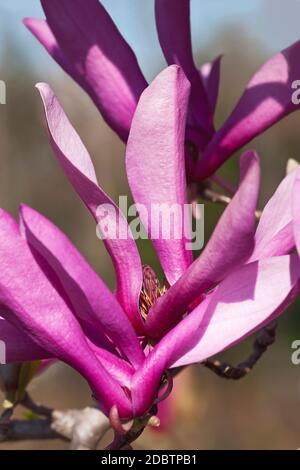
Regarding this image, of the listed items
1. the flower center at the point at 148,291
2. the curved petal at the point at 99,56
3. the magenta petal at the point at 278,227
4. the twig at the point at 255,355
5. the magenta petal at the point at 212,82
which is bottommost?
the twig at the point at 255,355

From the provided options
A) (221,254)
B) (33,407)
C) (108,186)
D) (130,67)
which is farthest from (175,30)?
(108,186)

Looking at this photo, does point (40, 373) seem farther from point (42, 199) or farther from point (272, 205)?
point (42, 199)

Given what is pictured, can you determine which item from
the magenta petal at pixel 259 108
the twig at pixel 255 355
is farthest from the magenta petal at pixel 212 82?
the twig at pixel 255 355

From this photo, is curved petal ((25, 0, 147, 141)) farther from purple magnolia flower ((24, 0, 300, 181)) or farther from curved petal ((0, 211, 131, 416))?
curved petal ((0, 211, 131, 416))

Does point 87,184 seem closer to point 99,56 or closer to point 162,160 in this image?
point 162,160

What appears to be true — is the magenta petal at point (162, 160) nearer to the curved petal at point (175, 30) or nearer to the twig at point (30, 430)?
the curved petal at point (175, 30)

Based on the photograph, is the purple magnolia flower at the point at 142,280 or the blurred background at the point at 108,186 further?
the blurred background at the point at 108,186

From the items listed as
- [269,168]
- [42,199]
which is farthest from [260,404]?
[42,199]
